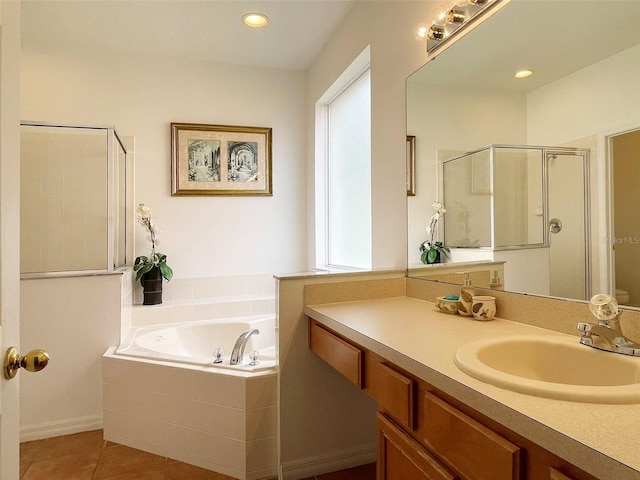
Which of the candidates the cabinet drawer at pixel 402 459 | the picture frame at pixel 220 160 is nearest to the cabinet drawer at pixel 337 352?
the cabinet drawer at pixel 402 459

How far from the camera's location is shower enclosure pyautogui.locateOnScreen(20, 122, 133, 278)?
2346 mm

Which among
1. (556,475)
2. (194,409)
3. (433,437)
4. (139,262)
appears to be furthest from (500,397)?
(139,262)

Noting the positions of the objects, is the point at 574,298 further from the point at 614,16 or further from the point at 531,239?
the point at 614,16

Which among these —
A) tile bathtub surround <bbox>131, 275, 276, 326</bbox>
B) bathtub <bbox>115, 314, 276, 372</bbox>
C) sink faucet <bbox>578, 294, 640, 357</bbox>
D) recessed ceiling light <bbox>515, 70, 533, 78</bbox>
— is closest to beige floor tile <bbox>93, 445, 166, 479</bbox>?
bathtub <bbox>115, 314, 276, 372</bbox>

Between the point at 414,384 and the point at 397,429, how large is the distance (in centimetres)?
20

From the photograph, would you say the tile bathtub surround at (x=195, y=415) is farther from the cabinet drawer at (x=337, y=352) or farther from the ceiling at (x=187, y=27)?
the ceiling at (x=187, y=27)

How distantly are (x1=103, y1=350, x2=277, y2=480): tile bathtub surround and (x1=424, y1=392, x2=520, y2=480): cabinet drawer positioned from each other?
3.36ft

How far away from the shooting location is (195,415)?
1.90m

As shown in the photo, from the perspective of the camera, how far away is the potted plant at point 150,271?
9.30ft

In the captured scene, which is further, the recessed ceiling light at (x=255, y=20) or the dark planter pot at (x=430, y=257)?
the recessed ceiling light at (x=255, y=20)

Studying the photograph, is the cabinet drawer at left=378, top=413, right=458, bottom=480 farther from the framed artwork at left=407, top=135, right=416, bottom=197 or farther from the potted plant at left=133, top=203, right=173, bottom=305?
the potted plant at left=133, top=203, right=173, bottom=305

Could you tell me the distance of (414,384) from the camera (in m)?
1.01

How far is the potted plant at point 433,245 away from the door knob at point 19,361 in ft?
4.90

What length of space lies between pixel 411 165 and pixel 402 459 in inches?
50.7
